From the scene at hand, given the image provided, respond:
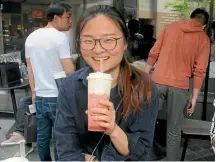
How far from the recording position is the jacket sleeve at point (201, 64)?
324 cm

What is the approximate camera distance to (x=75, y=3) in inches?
202

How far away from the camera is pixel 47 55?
2900 millimetres

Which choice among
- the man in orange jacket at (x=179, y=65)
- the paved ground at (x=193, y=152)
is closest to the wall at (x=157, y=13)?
the man in orange jacket at (x=179, y=65)

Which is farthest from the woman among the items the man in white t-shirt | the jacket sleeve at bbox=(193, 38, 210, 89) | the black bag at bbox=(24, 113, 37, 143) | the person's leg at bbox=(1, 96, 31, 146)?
the person's leg at bbox=(1, 96, 31, 146)

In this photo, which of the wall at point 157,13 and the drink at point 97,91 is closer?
the drink at point 97,91

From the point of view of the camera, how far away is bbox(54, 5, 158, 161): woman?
1.32m

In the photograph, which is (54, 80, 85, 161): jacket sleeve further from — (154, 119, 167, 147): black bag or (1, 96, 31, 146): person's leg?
(154, 119, 167, 147): black bag

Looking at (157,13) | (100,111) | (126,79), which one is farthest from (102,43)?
(157,13)

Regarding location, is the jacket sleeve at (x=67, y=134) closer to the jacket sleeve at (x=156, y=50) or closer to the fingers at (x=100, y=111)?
the fingers at (x=100, y=111)

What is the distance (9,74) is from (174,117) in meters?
2.34

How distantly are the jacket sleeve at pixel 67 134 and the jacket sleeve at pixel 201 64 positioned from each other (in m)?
2.16

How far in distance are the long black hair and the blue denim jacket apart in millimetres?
29

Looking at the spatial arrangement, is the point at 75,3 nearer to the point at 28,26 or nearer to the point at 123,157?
the point at 28,26

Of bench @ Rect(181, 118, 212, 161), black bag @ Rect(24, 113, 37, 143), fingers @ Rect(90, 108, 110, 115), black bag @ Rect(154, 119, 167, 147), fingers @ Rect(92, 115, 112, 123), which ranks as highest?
fingers @ Rect(90, 108, 110, 115)
